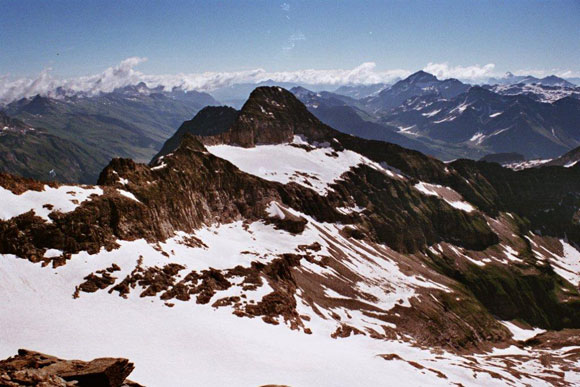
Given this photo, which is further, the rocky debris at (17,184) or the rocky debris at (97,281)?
the rocky debris at (17,184)

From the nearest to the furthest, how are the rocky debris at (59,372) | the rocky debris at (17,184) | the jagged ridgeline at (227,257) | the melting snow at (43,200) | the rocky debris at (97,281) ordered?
the rocky debris at (59,372) < the rocky debris at (97,281) < the melting snow at (43,200) < the jagged ridgeline at (227,257) < the rocky debris at (17,184)

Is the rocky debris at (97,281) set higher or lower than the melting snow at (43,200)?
lower

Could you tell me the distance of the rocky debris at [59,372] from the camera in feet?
88.7

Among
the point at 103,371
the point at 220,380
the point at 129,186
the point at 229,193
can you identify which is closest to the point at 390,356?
the point at 220,380

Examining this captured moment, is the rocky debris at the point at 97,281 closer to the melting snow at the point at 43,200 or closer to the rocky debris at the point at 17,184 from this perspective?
the melting snow at the point at 43,200

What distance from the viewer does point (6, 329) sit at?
58.2 metres

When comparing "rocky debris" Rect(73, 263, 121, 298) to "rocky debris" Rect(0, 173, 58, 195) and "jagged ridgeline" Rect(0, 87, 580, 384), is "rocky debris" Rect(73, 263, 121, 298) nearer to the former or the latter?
"jagged ridgeline" Rect(0, 87, 580, 384)

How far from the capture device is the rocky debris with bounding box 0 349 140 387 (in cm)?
2703

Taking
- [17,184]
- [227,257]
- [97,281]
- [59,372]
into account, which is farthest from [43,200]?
[59,372]

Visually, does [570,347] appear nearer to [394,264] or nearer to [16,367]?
[394,264]

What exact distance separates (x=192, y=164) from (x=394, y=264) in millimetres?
117295

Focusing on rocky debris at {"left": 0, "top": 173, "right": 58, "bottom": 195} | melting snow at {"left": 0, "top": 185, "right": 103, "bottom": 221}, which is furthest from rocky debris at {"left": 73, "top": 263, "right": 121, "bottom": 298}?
rocky debris at {"left": 0, "top": 173, "right": 58, "bottom": 195}

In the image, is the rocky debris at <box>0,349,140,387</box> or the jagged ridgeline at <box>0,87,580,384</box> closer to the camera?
the rocky debris at <box>0,349,140,387</box>

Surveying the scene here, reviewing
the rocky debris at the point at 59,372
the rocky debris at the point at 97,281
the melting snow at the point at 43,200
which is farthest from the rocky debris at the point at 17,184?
the rocky debris at the point at 59,372
